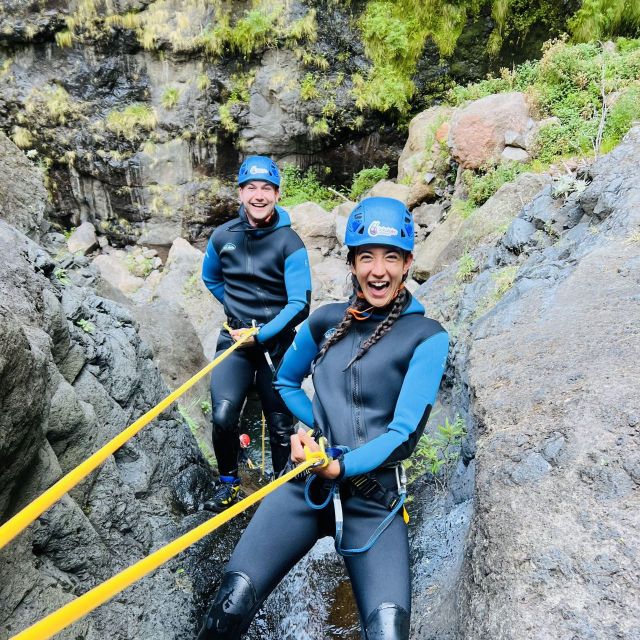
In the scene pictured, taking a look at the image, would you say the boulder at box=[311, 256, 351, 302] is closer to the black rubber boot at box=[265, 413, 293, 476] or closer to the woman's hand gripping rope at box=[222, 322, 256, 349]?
the black rubber boot at box=[265, 413, 293, 476]

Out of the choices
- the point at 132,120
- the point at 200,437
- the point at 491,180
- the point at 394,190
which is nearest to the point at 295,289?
the point at 200,437

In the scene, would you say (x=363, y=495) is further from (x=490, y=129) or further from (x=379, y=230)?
(x=490, y=129)

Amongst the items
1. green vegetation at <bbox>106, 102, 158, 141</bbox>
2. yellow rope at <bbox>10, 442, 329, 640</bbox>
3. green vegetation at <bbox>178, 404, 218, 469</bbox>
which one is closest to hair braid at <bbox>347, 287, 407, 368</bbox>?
yellow rope at <bbox>10, 442, 329, 640</bbox>

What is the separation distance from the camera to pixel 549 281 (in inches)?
184

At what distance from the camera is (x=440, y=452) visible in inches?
194

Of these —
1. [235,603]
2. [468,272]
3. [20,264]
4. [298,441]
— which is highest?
[20,264]

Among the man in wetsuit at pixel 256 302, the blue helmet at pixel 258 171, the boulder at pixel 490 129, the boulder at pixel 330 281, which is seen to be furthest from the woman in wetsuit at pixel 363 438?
the boulder at pixel 490 129

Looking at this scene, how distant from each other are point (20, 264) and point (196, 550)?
2404mm

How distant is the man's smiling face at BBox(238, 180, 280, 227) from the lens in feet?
15.3

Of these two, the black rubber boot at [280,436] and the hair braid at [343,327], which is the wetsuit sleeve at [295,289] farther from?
the hair braid at [343,327]

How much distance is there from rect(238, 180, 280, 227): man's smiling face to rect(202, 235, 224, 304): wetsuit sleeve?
592mm


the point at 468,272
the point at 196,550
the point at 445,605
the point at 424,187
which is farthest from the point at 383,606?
the point at 424,187

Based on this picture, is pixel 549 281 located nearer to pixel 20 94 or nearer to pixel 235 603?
pixel 235 603

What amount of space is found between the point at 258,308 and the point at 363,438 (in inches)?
91.8
